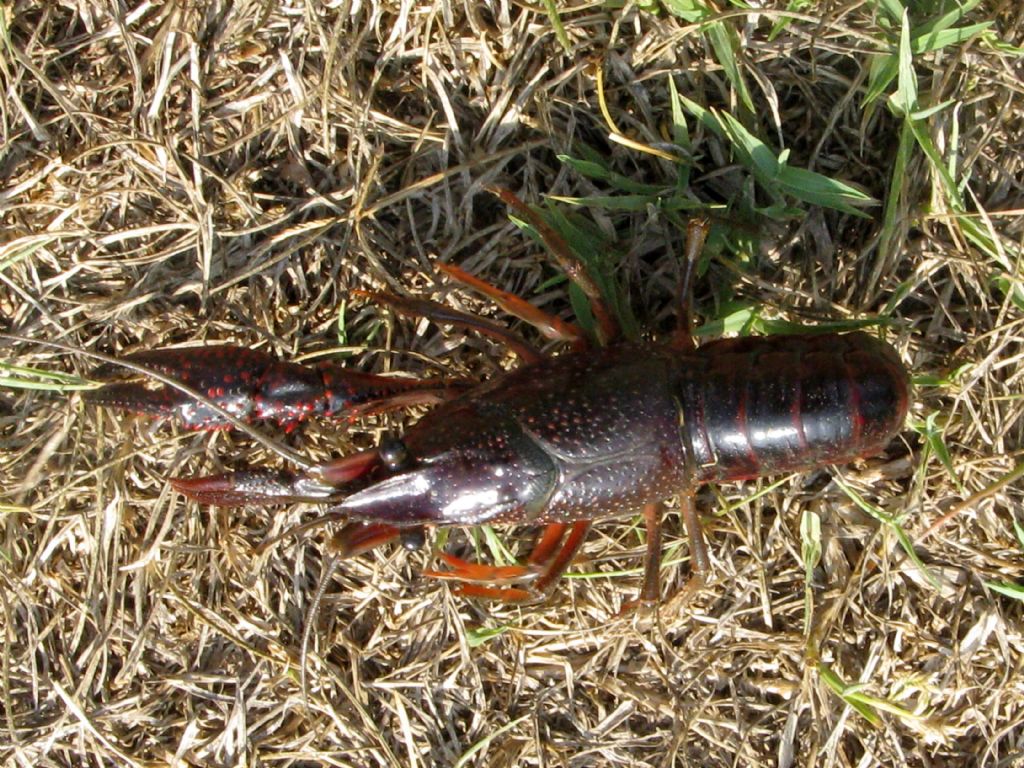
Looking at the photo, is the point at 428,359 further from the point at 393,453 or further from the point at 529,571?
the point at 529,571

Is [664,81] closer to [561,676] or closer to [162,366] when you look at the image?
[162,366]

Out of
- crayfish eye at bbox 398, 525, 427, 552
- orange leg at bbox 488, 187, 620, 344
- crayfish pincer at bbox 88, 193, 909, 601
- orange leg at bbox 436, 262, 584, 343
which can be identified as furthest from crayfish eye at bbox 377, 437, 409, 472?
orange leg at bbox 488, 187, 620, 344

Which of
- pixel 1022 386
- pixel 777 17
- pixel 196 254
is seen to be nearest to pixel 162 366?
pixel 196 254

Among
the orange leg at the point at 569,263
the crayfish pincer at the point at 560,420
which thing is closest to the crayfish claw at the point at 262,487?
the crayfish pincer at the point at 560,420

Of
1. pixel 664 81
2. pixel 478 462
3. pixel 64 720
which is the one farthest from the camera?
pixel 64 720

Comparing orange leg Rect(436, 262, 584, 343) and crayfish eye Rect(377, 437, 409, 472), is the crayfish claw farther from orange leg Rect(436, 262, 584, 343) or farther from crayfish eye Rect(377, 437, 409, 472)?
orange leg Rect(436, 262, 584, 343)

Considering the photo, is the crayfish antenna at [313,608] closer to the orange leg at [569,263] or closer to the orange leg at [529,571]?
the orange leg at [529,571]
